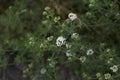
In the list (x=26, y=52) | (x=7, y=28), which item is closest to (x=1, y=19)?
(x=7, y=28)

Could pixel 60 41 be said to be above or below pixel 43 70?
above

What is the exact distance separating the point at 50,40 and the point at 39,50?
14 centimetres

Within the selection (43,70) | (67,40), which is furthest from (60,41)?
(43,70)

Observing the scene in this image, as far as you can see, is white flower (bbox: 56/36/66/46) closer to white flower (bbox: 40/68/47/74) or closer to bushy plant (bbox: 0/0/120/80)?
bushy plant (bbox: 0/0/120/80)

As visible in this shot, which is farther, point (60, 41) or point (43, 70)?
point (43, 70)

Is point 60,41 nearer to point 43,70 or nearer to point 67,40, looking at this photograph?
point 67,40

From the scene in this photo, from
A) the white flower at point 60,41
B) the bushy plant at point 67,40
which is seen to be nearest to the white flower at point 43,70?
the bushy plant at point 67,40

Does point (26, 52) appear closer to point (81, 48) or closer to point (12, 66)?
point (12, 66)

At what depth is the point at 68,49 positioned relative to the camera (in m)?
1.82

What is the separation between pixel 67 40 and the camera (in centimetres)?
196

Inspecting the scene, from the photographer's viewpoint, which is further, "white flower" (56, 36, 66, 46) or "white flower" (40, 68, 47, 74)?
"white flower" (40, 68, 47, 74)

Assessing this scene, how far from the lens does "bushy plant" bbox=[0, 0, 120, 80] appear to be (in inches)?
71.0

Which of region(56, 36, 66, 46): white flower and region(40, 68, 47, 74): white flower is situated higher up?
region(56, 36, 66, 46): white flower

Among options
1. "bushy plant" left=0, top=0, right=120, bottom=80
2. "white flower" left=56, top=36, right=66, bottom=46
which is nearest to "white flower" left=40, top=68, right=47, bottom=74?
"bushy plant" left=0, top=0, right=120, bottom=80
